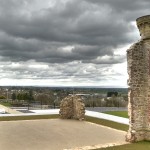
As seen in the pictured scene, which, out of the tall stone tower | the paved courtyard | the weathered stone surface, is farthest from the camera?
the weathered stone surface

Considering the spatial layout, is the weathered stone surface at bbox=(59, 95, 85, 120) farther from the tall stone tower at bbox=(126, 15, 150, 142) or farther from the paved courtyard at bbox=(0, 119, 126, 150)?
the tall stone tower at bbox=(126, 15, 150, 142)

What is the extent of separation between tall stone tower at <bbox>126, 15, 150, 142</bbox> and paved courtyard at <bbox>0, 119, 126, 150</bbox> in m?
1.07

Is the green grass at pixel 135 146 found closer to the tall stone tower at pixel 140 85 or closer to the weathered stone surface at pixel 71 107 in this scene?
the tall stone tower at pixel 140 85

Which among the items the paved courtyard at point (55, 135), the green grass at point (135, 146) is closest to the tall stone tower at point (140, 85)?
the green grass at point (135, 146)

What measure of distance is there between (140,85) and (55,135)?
5484mm

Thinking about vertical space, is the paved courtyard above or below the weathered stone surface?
below

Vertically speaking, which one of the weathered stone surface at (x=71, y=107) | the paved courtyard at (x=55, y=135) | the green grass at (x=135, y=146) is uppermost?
the weathered stone surface at (x=71, y=107)

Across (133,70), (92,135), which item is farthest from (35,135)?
(133,70)

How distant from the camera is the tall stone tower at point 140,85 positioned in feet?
49.2

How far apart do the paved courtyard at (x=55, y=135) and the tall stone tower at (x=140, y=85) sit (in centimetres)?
107

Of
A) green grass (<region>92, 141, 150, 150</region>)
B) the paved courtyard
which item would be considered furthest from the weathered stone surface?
green grass (<region>92, 141, 150, 150</region>)

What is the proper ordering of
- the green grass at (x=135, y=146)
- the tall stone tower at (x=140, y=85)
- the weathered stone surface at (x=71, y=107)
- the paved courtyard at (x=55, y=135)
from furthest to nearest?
the weathered stone surface at (x=71, y=107)
the tall stone tower at (x=140, y=85)
the paved courtyard at (x=55, y=135)
the green grass at (x=135, y=146)

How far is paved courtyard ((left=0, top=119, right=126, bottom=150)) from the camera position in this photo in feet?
47.0

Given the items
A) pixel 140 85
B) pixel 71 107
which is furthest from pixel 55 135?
pixel 71 107
